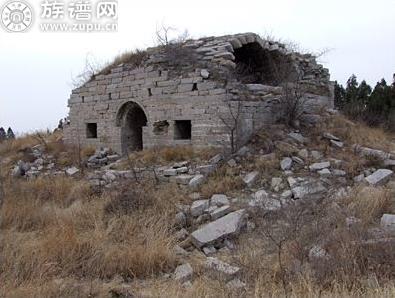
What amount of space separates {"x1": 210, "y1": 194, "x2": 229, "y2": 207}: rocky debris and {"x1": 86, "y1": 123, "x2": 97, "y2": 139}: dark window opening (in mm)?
6206

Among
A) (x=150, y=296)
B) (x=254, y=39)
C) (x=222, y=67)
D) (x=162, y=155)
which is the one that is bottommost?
(x=150, y=296)

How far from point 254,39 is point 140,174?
193 inches

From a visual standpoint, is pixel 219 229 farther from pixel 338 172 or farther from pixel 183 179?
pixel 338 172

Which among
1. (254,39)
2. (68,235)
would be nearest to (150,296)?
(68,235)

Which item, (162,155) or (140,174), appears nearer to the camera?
(140,174)

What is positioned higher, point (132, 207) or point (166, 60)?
point (166, 60)

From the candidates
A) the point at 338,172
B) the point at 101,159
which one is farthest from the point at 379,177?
the point at 101,159

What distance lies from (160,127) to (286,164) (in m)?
3.57

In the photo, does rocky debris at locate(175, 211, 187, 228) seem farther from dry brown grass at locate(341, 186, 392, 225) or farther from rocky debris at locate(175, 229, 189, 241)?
dry brown grass at locate(341, 186, 392, 225)

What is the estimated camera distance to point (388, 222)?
570 centimetres

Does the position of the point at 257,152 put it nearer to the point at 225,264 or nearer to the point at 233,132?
the point at 233,132

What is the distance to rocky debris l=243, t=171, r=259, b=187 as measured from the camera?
326 inches

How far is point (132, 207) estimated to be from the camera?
6871 mm

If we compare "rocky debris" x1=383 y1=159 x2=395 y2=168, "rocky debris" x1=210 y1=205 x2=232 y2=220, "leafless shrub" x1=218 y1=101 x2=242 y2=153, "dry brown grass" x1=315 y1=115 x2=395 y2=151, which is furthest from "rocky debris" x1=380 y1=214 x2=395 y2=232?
"dry brown grass" x1=315 y1=115 x2=395 y2=151
